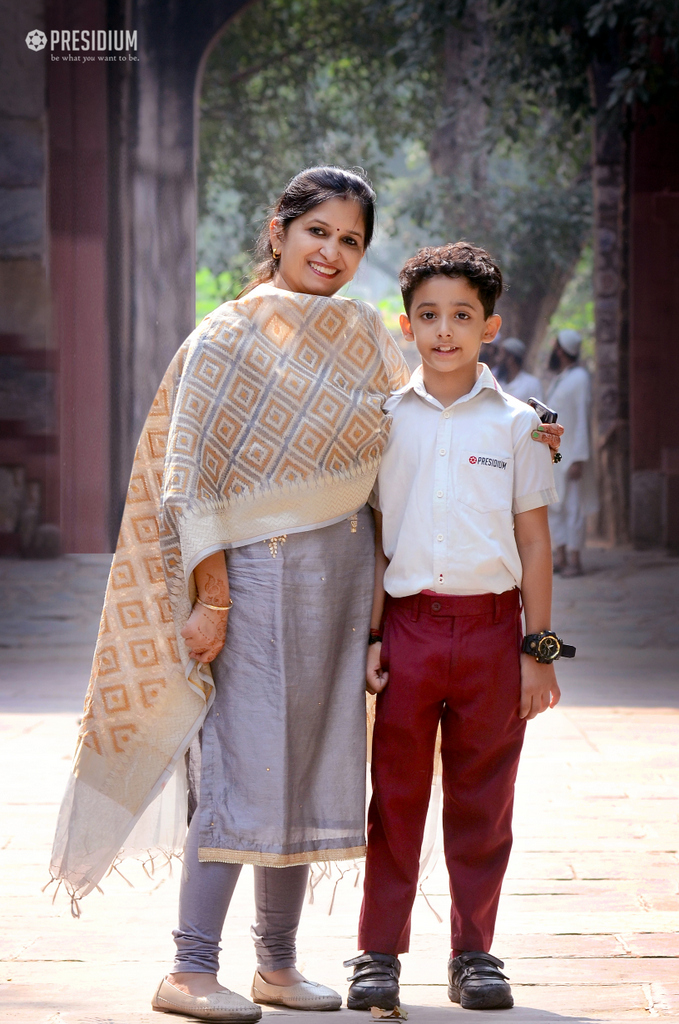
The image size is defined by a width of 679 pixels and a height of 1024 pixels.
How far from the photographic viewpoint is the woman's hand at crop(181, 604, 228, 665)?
7.09ft

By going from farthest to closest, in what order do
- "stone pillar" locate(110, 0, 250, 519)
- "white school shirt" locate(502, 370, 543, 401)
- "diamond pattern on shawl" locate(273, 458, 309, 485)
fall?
1. "white school shirt" locate(502, 370, 543, 401)
2. "stone pillar" locate(110, 0, 250, 519)
3. "diamond pattern on shawl" locate(273, 458, 309, 485)

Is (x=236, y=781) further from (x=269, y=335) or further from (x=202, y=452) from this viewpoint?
(x=269, y=335)

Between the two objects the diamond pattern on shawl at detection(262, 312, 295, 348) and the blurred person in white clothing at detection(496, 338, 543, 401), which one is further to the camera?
the blurred person in white clothing at detection(496, 338, 543, 401)

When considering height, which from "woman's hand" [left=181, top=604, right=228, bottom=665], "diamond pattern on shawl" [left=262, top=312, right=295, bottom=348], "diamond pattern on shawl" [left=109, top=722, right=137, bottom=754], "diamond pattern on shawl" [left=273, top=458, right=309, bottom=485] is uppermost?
"diamond pattern on shawl" [left=262, top=312, right=295, bottom=348]

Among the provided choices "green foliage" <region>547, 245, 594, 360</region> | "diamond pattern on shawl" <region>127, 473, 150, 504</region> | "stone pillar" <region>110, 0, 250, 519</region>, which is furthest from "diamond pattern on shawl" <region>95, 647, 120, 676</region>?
"green foliage" <region>547, 245, 594, 360</region>

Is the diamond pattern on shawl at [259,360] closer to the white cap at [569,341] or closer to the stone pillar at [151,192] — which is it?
the stone pillar at [151,192]

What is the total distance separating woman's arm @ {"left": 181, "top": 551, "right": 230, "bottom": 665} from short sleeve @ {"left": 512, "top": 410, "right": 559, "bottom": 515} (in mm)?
552

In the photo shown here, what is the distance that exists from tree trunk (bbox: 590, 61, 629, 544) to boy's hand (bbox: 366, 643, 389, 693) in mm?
8973

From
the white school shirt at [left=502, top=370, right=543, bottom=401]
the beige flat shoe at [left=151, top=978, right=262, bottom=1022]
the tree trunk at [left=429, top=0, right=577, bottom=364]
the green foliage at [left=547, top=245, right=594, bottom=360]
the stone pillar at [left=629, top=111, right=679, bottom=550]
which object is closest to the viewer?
the beige flat shoe at [left=151, top=978, right=262, bottom=1022]

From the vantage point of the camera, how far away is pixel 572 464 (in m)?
9.35

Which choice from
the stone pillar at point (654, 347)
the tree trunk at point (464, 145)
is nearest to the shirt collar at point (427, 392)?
the stone pillar at point (654, 347)

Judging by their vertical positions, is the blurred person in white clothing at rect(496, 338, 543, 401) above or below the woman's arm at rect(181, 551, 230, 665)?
above

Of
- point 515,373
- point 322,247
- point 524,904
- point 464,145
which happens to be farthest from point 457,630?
point 464,145

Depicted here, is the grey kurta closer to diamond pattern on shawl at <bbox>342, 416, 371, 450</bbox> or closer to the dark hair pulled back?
diamond pattern on shawl at <bbox>342, 416, 371, 450</bbox>
